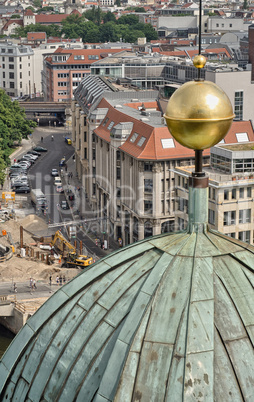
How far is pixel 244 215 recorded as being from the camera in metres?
67.2

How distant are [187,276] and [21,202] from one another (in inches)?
3361

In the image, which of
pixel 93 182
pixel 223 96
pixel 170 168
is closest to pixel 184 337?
pixel 223 96

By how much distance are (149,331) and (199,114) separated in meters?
2.63

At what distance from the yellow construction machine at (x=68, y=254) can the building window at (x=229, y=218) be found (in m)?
12.0

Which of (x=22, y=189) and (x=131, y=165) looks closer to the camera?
(x=131, y=165)

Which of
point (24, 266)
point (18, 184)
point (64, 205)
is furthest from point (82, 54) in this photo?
point (24, 266)

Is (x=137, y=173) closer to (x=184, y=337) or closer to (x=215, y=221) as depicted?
(x=215, y=221)

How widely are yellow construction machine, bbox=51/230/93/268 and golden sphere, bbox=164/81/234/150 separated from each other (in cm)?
6138

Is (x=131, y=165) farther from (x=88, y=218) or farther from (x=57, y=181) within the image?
(x=57, y=181)

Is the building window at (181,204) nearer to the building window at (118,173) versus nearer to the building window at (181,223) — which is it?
the building window at (181,223)

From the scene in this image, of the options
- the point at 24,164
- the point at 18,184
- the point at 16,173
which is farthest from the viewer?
the point at 24,164

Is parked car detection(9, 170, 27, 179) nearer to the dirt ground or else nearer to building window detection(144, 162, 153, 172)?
the dirt ground

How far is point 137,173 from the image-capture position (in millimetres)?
77750

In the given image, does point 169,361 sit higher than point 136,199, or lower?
higher
